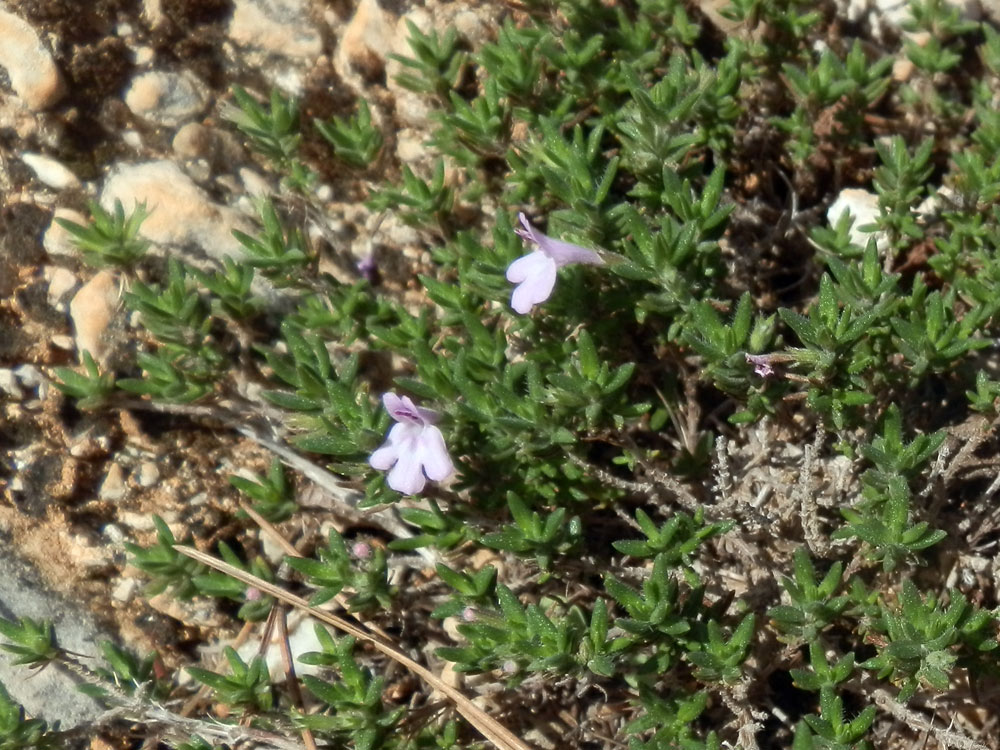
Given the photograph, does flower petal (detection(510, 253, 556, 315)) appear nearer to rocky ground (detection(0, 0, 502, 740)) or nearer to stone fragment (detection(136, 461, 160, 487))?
rocky ground (detection(0, 0, 502, 740))

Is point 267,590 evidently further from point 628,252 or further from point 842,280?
point 842,280

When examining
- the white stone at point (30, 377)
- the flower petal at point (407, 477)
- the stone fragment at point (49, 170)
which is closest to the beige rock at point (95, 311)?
the white stone at point (30, 377)

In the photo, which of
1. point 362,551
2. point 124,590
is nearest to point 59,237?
point 124,590

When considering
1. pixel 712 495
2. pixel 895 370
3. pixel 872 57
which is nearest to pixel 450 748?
pixel 712 495

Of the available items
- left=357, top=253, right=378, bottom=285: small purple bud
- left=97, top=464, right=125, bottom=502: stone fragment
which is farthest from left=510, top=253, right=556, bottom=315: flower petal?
left=97, top=464, right=125, bottom=502: stone fragment

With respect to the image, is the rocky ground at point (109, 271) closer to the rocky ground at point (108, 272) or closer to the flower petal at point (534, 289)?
the rocky ground at point (108, 272)

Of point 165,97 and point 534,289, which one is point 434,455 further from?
point 165,97
